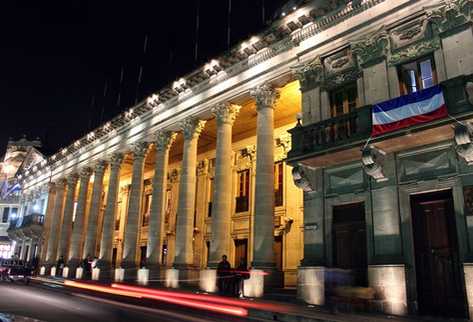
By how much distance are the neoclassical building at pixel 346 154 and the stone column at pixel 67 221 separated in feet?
39.3

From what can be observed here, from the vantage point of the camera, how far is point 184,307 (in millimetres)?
13750

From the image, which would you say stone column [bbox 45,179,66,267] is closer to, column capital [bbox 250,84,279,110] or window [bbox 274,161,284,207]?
window [bbox 274,161,284,207]

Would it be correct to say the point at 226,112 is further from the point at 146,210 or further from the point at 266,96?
the point at 146,210

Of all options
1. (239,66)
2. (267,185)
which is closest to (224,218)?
(267,185)

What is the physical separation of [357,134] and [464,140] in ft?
10.5

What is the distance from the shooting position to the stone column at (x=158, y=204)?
73.6 feet

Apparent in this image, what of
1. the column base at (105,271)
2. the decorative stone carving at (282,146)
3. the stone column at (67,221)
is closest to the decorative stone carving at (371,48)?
the decorative stone carving at (282,146)

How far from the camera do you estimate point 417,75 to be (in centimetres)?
1377

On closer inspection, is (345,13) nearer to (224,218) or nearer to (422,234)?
(422,234)

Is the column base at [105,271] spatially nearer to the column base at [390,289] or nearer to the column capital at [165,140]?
the column capital at [165,140]

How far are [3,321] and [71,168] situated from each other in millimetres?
31176

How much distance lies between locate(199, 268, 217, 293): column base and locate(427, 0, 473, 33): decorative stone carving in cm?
1296

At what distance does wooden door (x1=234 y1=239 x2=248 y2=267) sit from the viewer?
24.5 m

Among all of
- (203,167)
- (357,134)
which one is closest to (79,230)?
(203,167)
